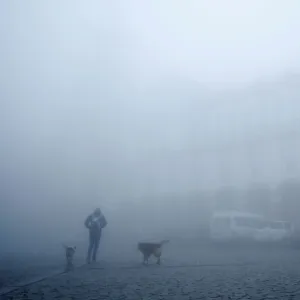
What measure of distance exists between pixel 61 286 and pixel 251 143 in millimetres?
31555

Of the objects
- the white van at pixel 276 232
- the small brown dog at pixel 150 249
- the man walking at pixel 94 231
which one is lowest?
the small brown dog at pixel 150 249

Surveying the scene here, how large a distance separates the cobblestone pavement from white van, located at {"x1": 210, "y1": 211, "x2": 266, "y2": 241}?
35.8 ft

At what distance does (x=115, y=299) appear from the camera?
26.8ft

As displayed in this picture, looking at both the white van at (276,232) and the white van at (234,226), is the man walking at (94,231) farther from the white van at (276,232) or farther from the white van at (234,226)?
the white van at (276,232)

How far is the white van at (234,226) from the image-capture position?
80.2ft

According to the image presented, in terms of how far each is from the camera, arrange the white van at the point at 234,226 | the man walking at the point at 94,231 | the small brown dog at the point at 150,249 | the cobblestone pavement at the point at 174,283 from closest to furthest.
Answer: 1. the cobblestone pavement at the point at 174,283
2. the small brown dog at the point at 150,249
3. the man walking at the point at 94,231
4. the white van at the point at 234,226

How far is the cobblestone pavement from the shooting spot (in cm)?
851

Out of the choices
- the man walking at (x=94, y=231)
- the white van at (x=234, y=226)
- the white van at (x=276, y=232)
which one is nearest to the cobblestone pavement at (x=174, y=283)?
the man walking at (x=94, y=231)

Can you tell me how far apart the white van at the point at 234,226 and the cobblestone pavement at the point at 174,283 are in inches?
429

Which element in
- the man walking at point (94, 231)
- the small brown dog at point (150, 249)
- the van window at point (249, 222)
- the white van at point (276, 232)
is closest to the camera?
the small brown dog at point (150, 249)

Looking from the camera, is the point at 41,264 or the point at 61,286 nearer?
the point at 61,286

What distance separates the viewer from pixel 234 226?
81.0 feet

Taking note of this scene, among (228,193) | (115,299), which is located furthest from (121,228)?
(115,299)

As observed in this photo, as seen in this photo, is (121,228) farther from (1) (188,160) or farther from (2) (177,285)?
(2) (177,285)
